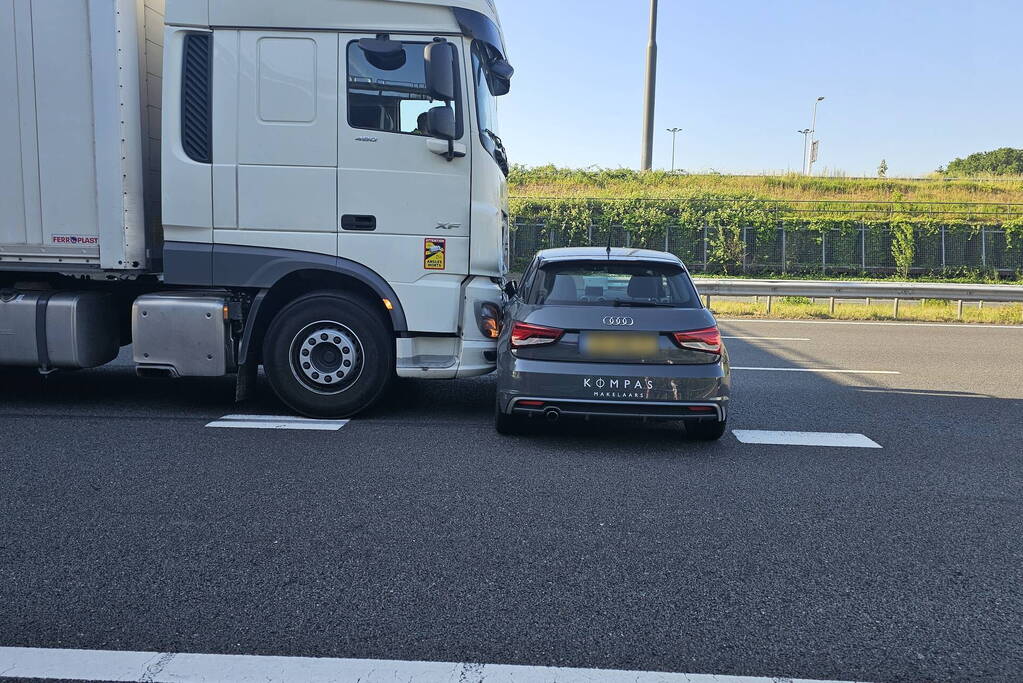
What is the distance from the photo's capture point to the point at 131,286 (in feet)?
22.9

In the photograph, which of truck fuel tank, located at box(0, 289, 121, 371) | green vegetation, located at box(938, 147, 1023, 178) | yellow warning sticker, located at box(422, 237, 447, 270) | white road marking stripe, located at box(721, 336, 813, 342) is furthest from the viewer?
green vegetation, located at box(938, 147, 1023, 178)

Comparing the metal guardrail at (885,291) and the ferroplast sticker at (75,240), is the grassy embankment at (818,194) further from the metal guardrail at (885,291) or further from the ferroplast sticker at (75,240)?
the ferroplast sticker at (75,240)

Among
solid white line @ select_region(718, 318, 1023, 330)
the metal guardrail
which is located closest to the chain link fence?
the metal guardrail

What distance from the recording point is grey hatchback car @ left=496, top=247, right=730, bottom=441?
5.52m

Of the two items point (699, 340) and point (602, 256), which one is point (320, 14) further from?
point (699, 340)

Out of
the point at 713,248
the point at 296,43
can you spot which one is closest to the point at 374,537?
the point at 296,43

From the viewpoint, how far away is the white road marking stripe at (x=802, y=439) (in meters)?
6.09

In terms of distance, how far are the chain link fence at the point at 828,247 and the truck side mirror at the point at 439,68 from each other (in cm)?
2345

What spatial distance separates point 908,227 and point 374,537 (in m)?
30.4

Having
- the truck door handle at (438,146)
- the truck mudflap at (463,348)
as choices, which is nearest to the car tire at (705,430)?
the truck mudflap at (463,348)

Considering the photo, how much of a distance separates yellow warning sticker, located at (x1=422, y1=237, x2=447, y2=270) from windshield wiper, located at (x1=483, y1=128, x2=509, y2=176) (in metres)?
0.96

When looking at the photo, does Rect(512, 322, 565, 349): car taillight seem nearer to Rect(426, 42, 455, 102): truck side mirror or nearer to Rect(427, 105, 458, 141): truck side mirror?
Rect(427, 105, 458, 141): truck side mirror

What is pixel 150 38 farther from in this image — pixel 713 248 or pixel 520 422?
pixel 713 248

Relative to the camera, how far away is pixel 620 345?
557cm
